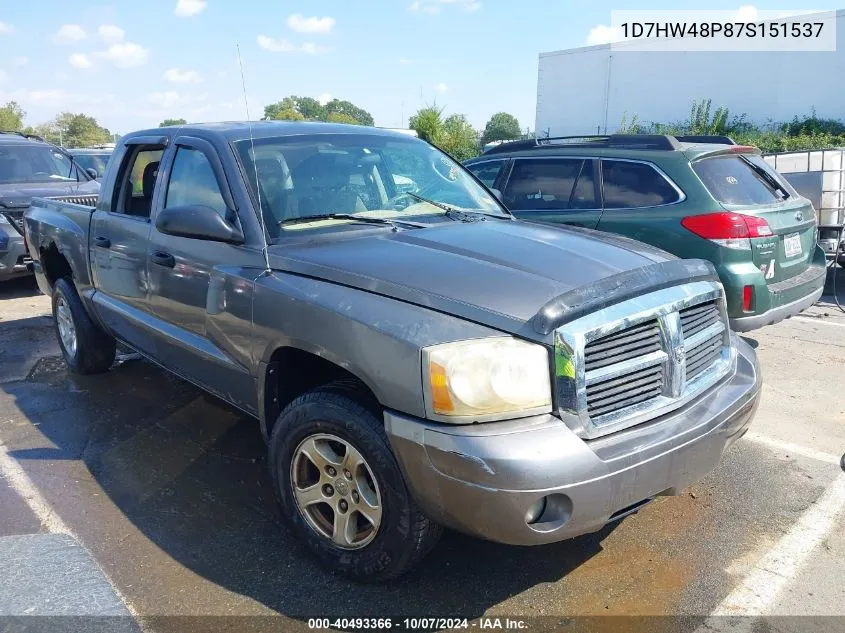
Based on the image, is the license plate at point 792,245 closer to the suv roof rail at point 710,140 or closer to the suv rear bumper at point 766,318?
the suv rear bumper at point 766,318

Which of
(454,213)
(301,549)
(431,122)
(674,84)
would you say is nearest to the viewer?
(301,549)

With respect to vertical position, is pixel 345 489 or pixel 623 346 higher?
pixel 623 346

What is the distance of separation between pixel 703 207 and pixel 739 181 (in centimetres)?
53

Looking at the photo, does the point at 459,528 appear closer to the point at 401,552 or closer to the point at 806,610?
the point at 401,552

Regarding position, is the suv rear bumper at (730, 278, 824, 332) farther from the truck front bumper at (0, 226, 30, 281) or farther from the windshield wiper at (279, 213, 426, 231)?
the truck front bumper at (0, 226, 30, 281)

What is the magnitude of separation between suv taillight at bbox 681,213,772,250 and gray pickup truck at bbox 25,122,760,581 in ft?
5.79

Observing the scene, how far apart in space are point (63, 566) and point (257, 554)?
814 millimetres

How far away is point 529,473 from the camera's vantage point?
85.9 inches

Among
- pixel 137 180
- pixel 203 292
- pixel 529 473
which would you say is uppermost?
pixel 137 180

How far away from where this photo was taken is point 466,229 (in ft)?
10.9

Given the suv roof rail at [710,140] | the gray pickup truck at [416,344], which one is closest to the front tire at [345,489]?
the gray pickup truck at [416,344]

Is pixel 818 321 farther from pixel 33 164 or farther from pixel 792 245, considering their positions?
pixel 33 164

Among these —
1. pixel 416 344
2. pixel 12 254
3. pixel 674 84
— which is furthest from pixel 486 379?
pixel 674 84

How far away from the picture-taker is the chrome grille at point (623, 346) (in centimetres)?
238
